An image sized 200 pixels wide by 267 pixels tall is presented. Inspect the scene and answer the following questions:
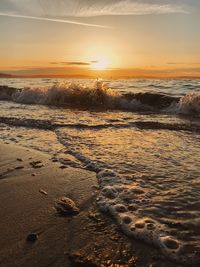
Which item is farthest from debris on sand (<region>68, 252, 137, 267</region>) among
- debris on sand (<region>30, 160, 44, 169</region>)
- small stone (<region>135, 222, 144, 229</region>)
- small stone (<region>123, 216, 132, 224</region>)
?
debris on sand (<region>30, 160, 44, 169</region>)

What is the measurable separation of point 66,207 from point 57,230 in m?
0.53

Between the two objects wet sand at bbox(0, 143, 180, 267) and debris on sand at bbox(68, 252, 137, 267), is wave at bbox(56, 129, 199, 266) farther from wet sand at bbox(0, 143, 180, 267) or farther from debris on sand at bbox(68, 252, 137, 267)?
debris on sand at bbox(68, 252, 137, 267)

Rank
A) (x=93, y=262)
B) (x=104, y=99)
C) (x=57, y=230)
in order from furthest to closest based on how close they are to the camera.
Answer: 1. (x=104, y=99)
2. (x=57, y=230)
3. (x=93, y=262)

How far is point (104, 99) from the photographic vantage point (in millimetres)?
17188

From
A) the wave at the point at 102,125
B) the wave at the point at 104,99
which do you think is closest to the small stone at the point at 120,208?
the wave at the point at 102,125

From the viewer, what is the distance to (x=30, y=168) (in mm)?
5324

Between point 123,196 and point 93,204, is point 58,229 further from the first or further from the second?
point 123,196

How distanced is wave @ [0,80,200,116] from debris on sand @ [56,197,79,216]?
10.1 metres

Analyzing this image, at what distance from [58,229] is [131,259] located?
807mm

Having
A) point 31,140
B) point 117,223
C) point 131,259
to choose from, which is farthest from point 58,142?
point 131,259

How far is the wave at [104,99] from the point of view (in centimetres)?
1436

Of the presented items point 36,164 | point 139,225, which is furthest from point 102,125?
point 139,225

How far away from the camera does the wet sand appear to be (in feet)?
9.17

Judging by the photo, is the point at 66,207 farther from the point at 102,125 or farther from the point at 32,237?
the point at 102,125
